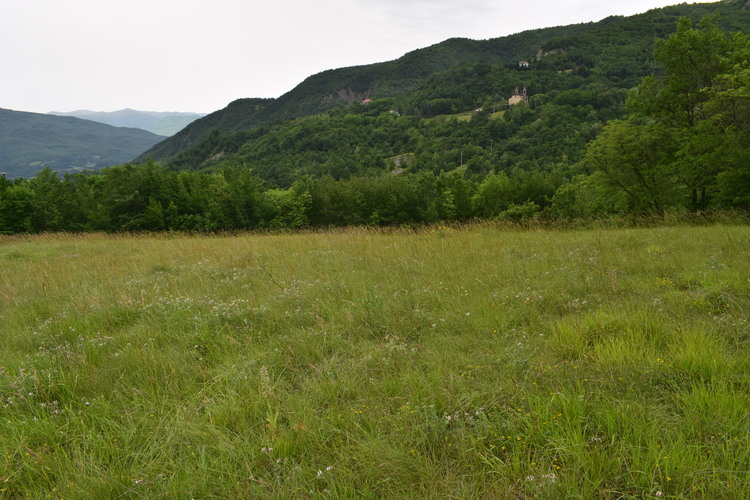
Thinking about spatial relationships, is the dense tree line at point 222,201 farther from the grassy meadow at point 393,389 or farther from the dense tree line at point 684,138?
the grassy meadow at point 393,389

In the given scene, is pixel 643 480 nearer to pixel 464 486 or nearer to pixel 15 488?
pixel 464 486

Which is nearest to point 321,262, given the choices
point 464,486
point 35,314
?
point 35,314

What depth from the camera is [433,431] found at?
228cm

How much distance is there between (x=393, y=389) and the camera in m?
2.81

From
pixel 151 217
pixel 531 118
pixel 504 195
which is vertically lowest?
pixel 504 195

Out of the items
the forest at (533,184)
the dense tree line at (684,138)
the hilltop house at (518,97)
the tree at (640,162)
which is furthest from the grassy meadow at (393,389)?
the hilltop house at (518,97)

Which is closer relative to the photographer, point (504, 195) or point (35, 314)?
point (35, 314)

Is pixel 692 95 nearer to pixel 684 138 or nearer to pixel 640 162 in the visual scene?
pixel 684 138

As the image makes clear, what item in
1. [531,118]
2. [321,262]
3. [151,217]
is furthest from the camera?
[531,118]

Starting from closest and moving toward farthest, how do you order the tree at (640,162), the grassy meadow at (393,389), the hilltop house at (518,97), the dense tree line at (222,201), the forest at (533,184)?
the grassy meadow at (393,389)
the forest at (533,184)
the tree at (640,162)
the dense tree line at (222,201)
the hilltop house at (518,97)

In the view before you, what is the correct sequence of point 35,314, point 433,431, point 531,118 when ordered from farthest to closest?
point 531,118 < point 35,314 < point 433,431

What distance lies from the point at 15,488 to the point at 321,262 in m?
5.86

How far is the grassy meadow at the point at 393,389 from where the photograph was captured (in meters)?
1.96

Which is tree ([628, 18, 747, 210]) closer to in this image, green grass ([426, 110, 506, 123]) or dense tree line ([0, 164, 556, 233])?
dense tree line ([0, 164, 556, 233])
